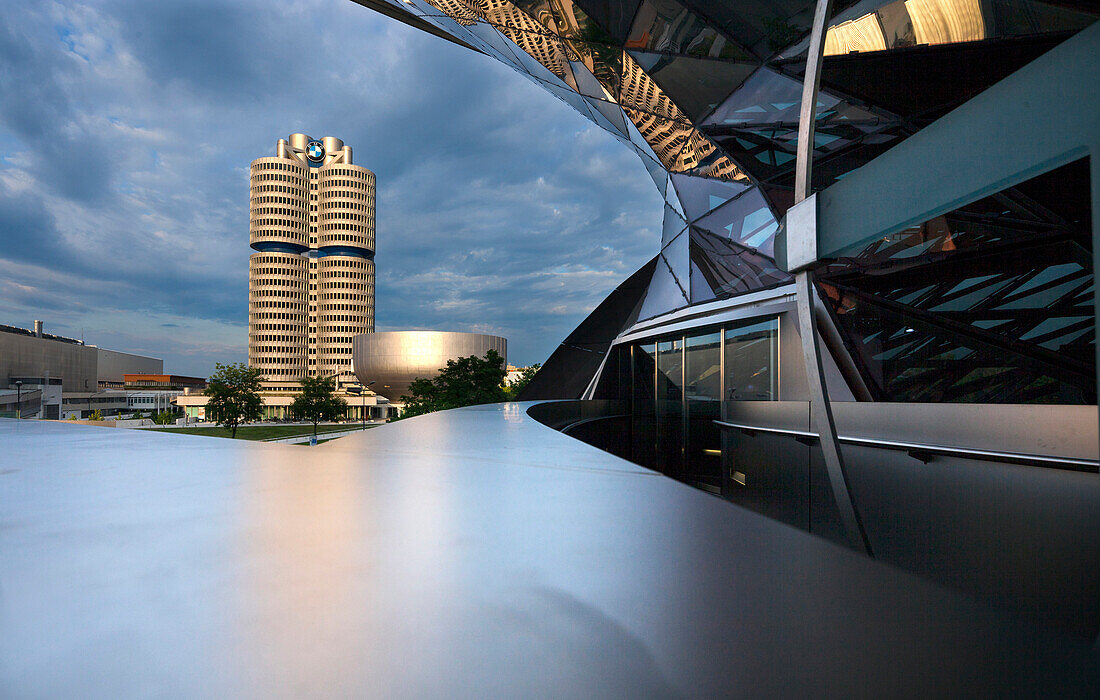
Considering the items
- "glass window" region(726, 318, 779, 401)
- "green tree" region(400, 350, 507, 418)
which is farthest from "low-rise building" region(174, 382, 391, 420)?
"glass window" region(726, 318, 779, 401)

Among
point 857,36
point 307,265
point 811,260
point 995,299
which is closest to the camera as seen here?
point 811,260

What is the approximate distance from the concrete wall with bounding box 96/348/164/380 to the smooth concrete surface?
137m

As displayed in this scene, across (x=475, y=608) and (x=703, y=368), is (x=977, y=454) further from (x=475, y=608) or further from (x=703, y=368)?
(x=703, y=368)

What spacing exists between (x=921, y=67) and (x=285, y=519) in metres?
7.02

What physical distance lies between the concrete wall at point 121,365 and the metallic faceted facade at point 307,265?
33.6m

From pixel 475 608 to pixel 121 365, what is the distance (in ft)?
539

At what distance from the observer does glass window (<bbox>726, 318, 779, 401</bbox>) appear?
10.7m

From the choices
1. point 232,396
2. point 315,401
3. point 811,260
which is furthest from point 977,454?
point 315,401

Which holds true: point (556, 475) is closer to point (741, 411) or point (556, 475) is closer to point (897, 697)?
point (897, 697)

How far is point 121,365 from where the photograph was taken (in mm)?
126438

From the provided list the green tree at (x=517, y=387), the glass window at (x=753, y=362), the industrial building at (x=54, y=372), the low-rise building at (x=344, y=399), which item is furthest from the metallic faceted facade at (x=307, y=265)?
the glass window at (x=753, y=362)

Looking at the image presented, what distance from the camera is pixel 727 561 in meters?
1.50

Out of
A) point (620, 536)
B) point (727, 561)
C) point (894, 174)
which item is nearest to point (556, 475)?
point (620, 536)

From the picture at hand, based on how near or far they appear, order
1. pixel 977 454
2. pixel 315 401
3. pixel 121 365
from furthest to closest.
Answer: pixel 121 365 → pixel 315 401 → pixel 977 454
